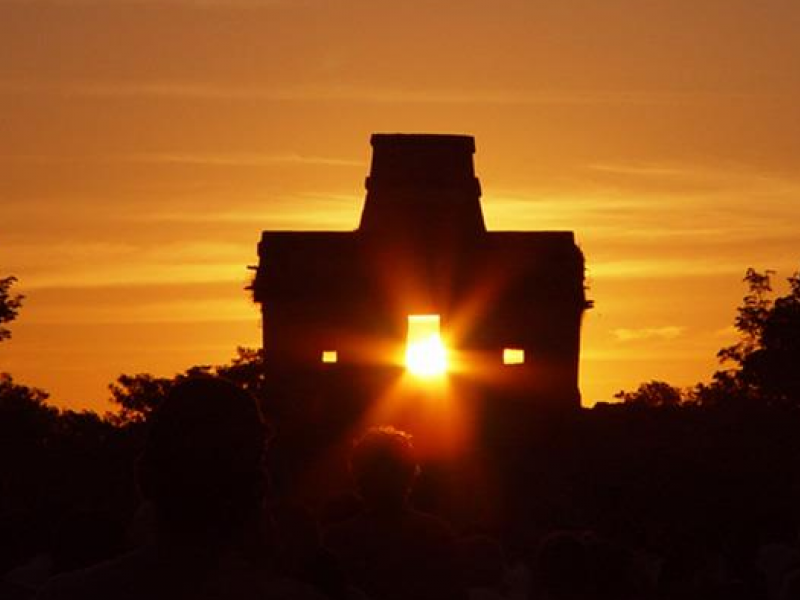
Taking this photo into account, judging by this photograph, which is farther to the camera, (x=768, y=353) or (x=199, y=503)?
(x=768, y=353)

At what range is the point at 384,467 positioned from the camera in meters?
8.53

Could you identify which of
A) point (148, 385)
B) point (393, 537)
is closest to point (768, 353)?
point (148, 385)

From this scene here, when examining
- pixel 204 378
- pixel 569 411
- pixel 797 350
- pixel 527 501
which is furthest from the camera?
pixel 797 350

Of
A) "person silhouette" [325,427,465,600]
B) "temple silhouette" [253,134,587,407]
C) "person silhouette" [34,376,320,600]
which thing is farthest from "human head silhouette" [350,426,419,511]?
"temple silhouette" [253,134,587,407]

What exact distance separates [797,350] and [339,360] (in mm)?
27294

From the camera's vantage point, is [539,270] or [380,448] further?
[539,270]

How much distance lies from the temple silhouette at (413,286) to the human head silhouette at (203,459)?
44122 mm

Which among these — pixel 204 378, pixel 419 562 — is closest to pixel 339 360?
pixel 419 562

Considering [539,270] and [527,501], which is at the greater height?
[539,270]

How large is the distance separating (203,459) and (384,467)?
3.88m

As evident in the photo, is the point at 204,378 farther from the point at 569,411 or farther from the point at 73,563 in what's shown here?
the point at 569,411

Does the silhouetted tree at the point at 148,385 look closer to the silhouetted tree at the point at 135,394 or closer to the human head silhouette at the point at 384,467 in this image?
the silhouetted tree at the point at 135,394

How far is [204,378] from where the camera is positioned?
4.71 metres

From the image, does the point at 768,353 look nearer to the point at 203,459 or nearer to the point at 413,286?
the point at 413,286
